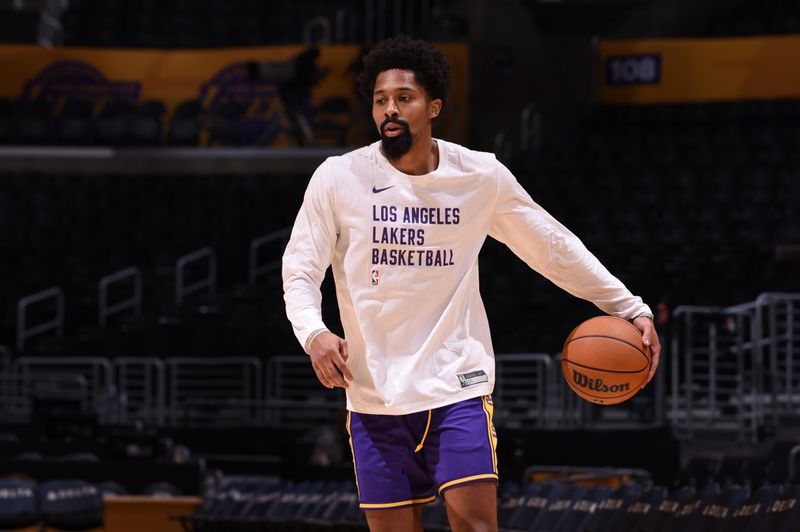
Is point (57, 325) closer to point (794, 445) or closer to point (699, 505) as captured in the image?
point (794, 445)

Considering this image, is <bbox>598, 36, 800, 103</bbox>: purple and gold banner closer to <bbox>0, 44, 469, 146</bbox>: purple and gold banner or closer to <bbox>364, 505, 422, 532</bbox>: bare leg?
<bbox>0, 44, 469, 146</bbox>: purple and gold banner

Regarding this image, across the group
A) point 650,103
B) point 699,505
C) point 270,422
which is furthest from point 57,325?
point 699,505

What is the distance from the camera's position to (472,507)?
382 centimetres

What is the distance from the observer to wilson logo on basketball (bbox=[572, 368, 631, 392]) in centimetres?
417

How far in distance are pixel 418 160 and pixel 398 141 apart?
12 cm

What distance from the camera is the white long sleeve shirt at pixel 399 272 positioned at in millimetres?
3912

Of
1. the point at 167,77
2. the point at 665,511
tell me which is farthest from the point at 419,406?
the point at 167,77

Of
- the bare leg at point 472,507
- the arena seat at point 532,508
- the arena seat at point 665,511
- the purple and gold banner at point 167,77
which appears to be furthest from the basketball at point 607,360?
the purple and gold banner at point 167,77

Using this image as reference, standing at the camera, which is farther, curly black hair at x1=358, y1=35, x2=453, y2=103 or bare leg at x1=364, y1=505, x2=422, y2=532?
curly black hair at x1=358, y1=35, x2=453, y2=103

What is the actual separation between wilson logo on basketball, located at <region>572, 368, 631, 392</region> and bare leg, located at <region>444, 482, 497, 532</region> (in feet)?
1.88

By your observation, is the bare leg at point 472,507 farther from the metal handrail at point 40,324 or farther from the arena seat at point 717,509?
the metal handrail at point 40,324

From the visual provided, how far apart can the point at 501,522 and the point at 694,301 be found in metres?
6.38

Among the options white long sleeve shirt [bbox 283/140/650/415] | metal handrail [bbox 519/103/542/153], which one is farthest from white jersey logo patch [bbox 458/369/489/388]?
metal handrail [bbox 519/103/542/153]

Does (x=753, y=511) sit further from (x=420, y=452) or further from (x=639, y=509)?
(x=420, y=452)
